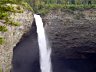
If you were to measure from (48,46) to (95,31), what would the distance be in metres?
4.43

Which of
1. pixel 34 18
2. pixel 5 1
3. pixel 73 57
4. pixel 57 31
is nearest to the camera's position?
pixel 5 1

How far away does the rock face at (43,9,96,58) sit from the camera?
24297 millimetres

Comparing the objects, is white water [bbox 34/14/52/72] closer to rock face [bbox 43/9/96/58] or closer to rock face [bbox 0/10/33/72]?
rock face [bbox 43/9/96/58]

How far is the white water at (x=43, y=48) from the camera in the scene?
23772 mm

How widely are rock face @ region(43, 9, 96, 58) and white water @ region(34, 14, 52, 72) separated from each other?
1.59 ft

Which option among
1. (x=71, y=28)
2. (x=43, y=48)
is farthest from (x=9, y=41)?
(x=43, y=48)

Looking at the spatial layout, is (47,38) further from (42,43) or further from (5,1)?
(5,1)

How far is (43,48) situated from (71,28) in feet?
10.8

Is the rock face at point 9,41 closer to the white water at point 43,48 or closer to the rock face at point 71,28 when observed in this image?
the white water at point 43,48

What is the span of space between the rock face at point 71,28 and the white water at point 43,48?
483mm

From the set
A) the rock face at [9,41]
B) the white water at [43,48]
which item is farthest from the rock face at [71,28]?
the rock face at [9,41]

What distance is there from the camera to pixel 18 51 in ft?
83.3

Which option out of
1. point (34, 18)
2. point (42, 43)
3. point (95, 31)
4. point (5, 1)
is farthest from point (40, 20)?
point (5, 1)

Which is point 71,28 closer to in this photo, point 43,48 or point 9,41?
point 43,48
